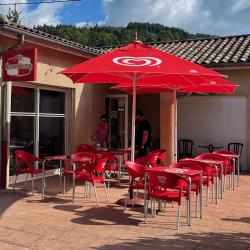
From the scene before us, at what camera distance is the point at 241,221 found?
6.64 metres

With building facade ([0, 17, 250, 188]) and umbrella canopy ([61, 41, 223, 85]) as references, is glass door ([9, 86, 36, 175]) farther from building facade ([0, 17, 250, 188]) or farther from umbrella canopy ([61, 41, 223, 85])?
umbrella canopy ([61, 41, 223, 85])

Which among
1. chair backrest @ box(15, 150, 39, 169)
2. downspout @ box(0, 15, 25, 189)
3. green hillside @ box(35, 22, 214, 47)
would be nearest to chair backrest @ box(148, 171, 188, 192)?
chair backrest @ box(15, 150, 39, 169)

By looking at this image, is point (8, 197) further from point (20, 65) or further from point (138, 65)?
point (138, 65)

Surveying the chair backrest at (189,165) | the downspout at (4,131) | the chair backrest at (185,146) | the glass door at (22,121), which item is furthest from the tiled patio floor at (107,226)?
the chair backrest at (185,146)

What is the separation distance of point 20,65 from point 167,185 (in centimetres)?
412

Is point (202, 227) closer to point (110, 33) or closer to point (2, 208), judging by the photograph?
point (2, 208)

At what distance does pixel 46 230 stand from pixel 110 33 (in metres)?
22.3

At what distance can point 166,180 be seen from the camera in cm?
625

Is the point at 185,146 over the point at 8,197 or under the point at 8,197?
over

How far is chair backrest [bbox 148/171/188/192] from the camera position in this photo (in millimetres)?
6211

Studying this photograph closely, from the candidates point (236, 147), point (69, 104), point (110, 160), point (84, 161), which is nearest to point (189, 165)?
point (84, 161)

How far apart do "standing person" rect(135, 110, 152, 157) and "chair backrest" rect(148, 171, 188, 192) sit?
389 centimetres

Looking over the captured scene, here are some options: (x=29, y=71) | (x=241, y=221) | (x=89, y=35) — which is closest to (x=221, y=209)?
(x=241, y=221)

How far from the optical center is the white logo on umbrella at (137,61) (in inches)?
268
